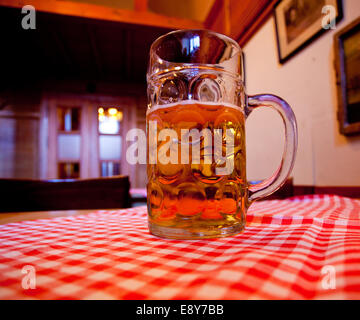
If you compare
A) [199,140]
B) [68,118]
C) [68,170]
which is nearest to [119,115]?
[68,118]

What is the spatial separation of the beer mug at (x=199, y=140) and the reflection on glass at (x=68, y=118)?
201 inches

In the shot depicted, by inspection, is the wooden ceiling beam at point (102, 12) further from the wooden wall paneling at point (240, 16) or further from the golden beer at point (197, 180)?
the golden beer at point (197, 180)

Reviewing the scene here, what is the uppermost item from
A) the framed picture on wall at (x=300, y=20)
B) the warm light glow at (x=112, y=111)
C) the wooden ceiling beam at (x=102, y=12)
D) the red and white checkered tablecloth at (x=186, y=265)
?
the wooden ceiling beam at (x=102, y=12)

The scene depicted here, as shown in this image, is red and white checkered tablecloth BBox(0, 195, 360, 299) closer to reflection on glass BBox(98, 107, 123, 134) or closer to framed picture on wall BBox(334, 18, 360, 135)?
framed picture on wall BBox(334, 18, 360, 135)

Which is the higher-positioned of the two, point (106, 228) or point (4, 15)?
point (4, 15)

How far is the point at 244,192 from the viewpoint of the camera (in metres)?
0.46

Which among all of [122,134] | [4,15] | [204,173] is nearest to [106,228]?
[204,173]

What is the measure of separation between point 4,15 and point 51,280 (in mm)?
3830

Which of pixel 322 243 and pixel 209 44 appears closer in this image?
pixel 322 243

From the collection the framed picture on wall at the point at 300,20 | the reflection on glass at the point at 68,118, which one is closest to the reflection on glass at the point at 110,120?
the reflection on glass at the point at 68,118

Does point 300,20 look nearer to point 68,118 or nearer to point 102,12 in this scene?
point 102,12

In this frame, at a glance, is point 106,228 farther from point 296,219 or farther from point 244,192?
point 296,219

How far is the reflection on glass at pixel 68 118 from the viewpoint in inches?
198

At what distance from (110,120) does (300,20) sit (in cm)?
436
